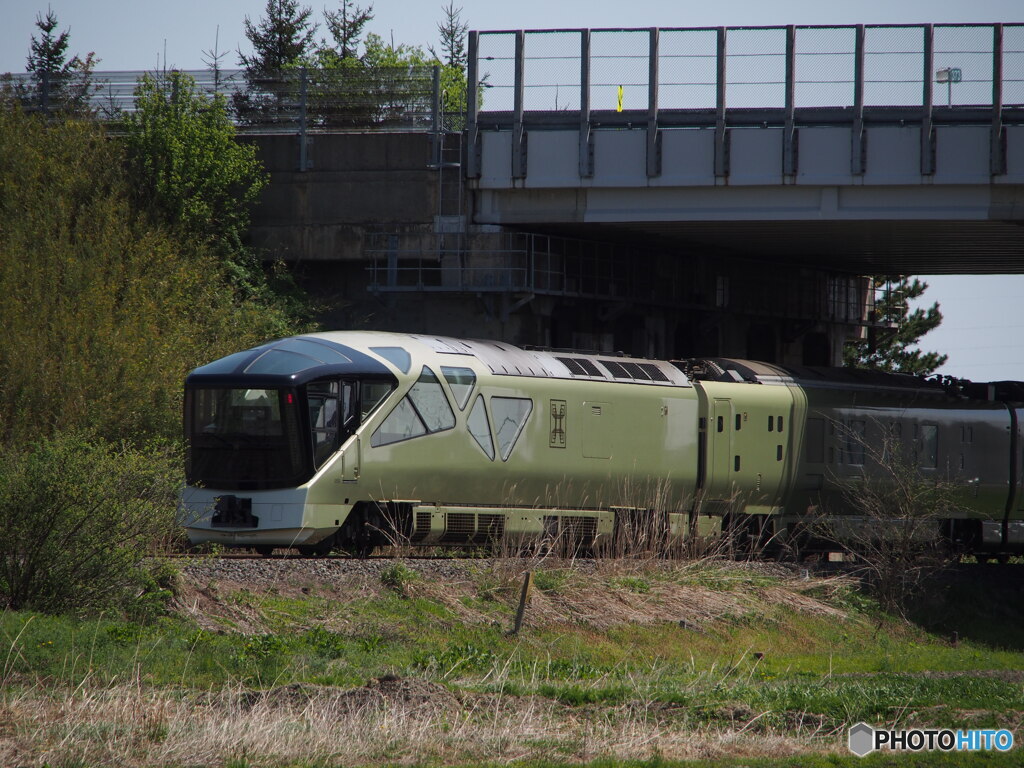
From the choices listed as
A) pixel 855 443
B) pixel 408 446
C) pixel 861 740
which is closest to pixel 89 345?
pixel 408 446

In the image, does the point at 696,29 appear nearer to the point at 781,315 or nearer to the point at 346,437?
the point at 781,315

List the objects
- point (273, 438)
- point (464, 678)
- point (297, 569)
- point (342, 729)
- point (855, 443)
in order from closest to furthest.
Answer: point (342, 729), point (464, 678), point (297, 569), point (273, 438), point (855, 443)

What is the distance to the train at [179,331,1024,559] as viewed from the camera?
55.5 feet

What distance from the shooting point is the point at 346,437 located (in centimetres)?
1706

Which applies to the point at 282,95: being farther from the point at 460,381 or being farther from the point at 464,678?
the point at 464,678

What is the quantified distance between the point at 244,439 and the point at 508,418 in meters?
3.92

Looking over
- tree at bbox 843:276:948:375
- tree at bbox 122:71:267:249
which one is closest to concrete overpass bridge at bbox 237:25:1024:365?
tree at bbox 122:71:267:249

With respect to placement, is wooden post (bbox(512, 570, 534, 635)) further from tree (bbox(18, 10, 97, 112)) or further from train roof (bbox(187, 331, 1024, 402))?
tree (bbox(18, 10, 97, 112))

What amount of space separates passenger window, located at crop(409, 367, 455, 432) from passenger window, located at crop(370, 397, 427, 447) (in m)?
0.10

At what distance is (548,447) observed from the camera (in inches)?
768

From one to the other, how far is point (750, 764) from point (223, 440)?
908 cm

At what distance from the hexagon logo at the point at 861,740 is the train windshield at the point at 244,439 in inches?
306

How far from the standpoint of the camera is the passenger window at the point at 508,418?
18.8 m

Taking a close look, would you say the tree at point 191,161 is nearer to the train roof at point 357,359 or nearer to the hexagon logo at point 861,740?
the train roof at point 357,359
